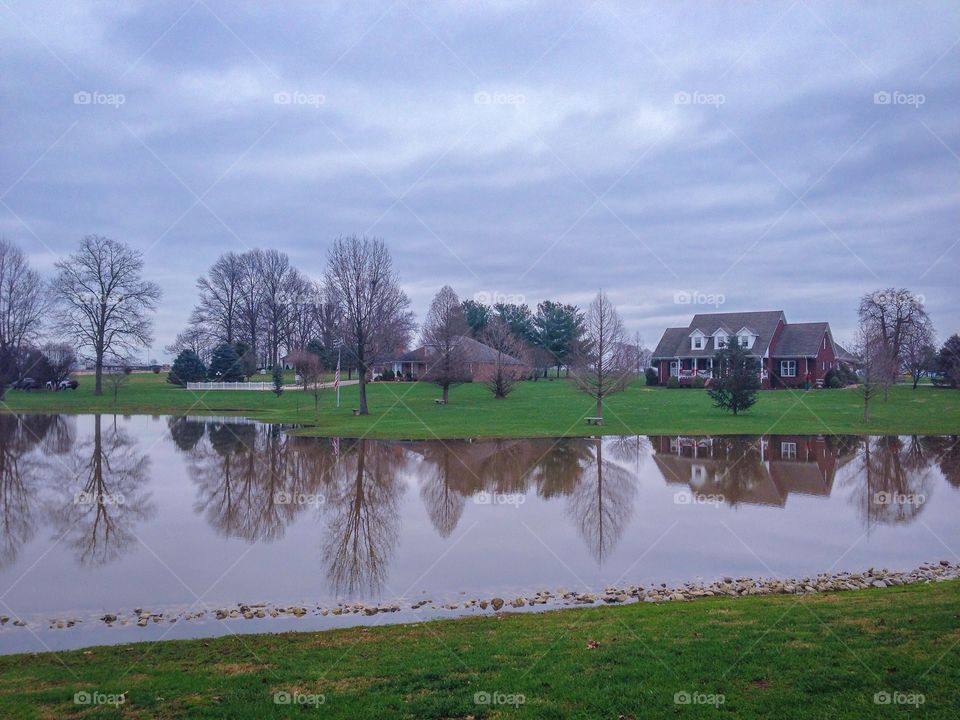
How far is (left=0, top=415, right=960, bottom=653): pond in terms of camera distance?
1110 centimetres

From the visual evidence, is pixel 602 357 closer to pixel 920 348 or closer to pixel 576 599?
pixel 576 599

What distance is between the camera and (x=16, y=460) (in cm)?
2636

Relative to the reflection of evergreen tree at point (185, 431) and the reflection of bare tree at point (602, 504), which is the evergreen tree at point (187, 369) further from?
the reflection of bare tree at point (602, 504)

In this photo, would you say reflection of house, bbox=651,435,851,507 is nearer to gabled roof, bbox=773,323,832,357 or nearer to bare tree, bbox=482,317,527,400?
bare tree, bbox=482,317,527,400

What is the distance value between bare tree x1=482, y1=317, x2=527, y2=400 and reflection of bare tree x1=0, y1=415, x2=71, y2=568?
30475 mm

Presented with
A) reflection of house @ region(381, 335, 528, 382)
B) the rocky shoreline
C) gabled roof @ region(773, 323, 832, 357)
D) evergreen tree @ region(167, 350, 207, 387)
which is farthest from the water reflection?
gabled roof @ region(773, 323, 832, 357)

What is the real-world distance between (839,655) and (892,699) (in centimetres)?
112

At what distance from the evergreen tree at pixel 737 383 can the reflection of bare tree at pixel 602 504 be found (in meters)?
19.9

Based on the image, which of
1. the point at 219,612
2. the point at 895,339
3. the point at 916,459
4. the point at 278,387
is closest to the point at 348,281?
the point at 278,387

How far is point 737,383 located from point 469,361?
23.1 m

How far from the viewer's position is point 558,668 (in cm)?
729

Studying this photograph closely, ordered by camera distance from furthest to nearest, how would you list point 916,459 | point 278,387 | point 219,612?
point 278,387 < point 916,459 < point 219,612

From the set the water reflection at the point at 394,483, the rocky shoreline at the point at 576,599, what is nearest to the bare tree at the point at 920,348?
the water reflection at the point at 394,483

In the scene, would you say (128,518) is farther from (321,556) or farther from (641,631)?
(641,631)
